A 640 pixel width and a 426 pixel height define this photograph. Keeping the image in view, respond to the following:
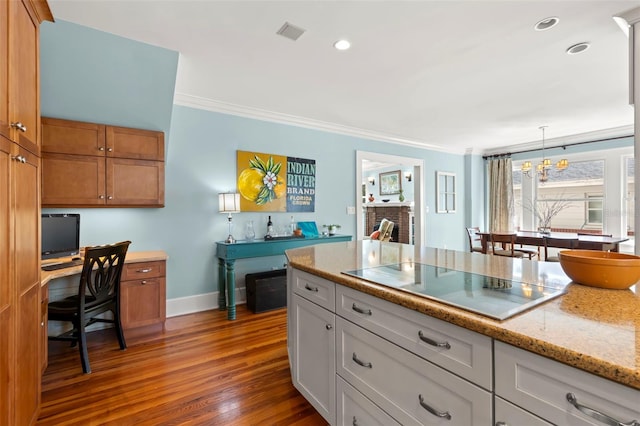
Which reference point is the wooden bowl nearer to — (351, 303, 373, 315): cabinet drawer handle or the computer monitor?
(351, 303, 373, 315): cabinet drawer handle

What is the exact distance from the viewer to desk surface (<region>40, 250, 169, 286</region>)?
2.16 metres

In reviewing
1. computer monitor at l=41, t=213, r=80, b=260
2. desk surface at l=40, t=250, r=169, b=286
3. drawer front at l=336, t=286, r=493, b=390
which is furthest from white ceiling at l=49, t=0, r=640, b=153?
drawer front at l=336, t=286, r=493, b=390

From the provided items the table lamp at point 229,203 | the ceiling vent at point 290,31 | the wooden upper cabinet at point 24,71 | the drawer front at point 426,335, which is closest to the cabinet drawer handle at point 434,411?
the drawer front at point 426,335

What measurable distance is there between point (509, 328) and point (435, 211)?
567 centimetres

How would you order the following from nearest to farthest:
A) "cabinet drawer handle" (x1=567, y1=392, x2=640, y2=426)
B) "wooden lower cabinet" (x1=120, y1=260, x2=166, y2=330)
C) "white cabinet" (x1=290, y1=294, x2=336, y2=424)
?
"cabinet drawer handle" (x1=567, y1=392, x2=640, y2=426)
"white cabinet" (x1=290, y1=294, x2=336, y2=424)
"wooden lower cabinet" (x1=120, y1=260, x2=166, y2=330)

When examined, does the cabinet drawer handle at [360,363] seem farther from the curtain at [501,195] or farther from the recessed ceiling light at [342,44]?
the curtain at [501,195]

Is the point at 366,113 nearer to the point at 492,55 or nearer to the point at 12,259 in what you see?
the point at 492,55

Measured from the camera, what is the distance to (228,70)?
2.85 meters

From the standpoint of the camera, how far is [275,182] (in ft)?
13.5

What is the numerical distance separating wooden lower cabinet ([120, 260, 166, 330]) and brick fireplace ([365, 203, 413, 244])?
5872mm

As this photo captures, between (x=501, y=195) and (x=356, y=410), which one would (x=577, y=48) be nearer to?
(x=356, y=410)

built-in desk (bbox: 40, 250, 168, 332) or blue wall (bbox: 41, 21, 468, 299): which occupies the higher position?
blue wall (bbox: 41, 21, 468, 299)

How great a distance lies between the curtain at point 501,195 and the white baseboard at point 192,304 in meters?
5.52

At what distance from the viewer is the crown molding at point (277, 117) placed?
3.54 m
